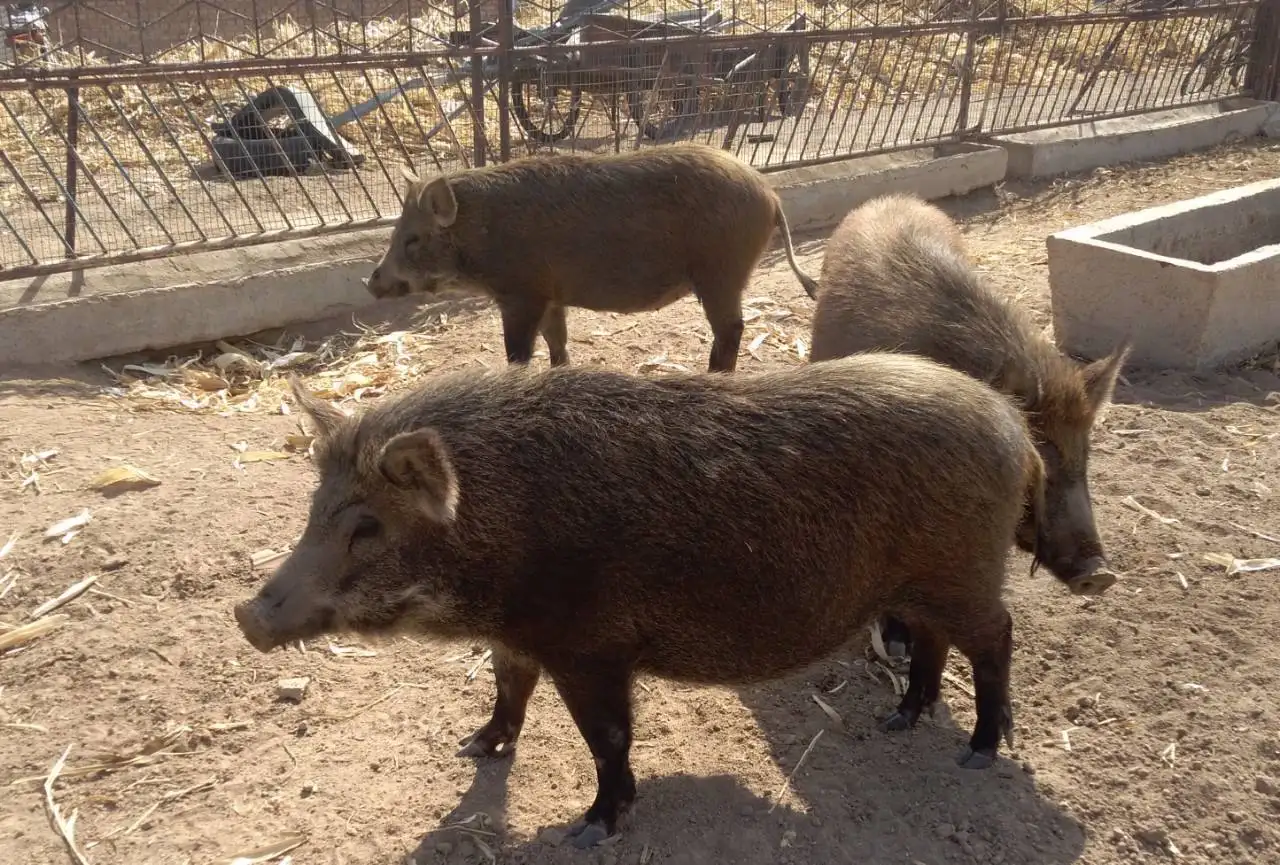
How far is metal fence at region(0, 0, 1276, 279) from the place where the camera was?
7352 millimetres

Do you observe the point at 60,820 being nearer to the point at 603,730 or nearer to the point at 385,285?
the point at 603,730

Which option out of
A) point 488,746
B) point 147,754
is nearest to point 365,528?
point 488,746

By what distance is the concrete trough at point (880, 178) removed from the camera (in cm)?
935

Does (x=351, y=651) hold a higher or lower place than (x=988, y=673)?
lower

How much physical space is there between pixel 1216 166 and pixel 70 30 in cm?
1328

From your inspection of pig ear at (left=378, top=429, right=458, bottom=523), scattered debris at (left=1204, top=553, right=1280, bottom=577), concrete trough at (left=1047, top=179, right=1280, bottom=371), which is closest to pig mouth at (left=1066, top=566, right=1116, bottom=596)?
scattered debris at (left=1204, top=553, right=1280, bottom=577)

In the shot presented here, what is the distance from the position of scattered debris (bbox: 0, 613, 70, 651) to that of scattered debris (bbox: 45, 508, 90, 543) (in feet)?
1.67

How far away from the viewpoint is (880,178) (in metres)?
9.77

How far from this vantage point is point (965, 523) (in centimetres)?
321

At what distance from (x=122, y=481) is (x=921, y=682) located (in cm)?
369

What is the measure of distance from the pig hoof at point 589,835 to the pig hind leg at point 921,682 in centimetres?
108

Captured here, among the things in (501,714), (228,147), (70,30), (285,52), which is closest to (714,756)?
(501,714)

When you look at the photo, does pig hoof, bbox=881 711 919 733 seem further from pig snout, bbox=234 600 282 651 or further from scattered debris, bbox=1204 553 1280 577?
pig snout, bbox=234 600 282 651

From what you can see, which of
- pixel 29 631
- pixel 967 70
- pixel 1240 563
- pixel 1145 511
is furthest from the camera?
pixel 967 70
